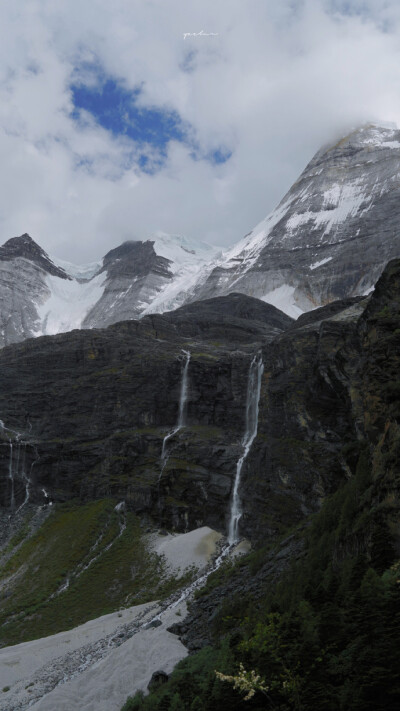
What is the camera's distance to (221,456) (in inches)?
2430

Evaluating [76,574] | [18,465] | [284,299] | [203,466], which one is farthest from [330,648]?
[284,299]

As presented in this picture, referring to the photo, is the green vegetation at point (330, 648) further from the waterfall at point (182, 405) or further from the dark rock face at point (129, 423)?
the waterfall at point (182, 405)

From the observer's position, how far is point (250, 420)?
Result: 67.9 metres

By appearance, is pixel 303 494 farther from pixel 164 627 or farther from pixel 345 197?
pixel 345 197

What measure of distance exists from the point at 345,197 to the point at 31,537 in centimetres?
16760

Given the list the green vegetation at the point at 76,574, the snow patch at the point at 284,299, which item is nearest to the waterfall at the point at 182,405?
the green vegetation at the point at 76,574

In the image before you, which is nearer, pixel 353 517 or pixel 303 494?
pixel 353 517

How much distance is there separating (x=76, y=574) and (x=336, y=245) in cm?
14777

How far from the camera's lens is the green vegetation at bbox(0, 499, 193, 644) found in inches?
1699

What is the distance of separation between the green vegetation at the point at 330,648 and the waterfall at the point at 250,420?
3375 centimetres

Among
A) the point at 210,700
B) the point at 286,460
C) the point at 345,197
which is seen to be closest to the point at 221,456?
the point at 286,460

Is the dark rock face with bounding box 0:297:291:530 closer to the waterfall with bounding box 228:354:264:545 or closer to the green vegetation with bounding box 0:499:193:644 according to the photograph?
the waterfall with bounding box 228:354:264:545

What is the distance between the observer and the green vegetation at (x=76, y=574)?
43.2 m

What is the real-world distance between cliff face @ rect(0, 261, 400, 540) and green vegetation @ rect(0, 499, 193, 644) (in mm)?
5298
